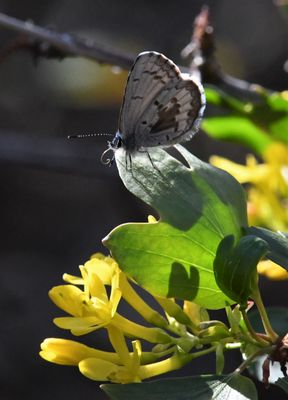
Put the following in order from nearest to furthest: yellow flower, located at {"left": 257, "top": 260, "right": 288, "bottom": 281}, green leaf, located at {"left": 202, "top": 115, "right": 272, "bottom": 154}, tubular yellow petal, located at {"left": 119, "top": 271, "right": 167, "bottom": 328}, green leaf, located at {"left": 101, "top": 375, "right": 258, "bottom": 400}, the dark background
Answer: green leaf, located at {"left": 101, "top": 375, "right": 258, "bottom": 400}
tubular yellow petal, located at {"left": 119, "top": 271, "right": 167, "bottom": 328}
yellow flower, located at {"left": 257, "top": 260, "right": 288, "bottom": 281}
green leaf, located at {"left": 202, "top": 115, "right": 272, "bottom": 154}
the dark background

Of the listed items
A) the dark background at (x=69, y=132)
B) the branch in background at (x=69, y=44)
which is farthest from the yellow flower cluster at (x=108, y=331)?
the dark background at (x=69, y=132)

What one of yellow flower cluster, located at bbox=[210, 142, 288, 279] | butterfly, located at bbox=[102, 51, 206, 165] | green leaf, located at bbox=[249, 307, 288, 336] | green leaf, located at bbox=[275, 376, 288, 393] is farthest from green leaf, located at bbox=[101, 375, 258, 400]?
yellow flower cluster, located at bbox=[210, 142, 288, 279]

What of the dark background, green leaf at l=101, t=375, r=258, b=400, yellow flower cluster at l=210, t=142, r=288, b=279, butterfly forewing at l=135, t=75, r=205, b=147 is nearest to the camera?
green leaf at l=101, t=375, r=258, b=400

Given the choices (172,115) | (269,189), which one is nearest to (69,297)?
(172,115)

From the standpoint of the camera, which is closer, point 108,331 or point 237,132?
point 108,331

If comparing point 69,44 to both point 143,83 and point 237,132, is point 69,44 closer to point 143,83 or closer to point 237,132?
point 237,132

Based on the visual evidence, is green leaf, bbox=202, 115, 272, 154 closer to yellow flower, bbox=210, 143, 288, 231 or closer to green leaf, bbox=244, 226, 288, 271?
yellow flower, bbox=210, 143, 288, 231
